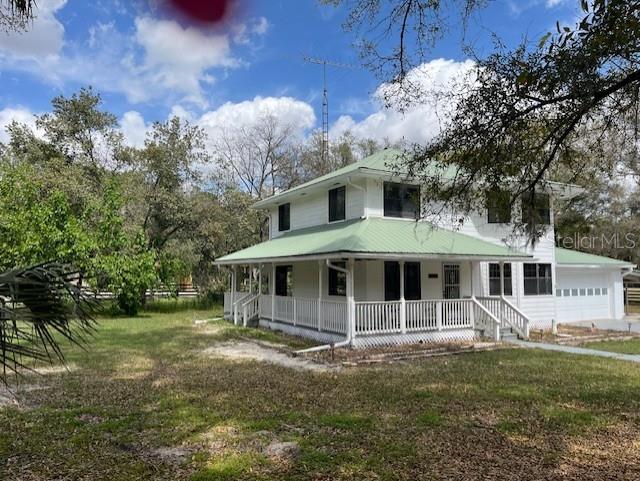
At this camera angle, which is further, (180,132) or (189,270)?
(189,270)

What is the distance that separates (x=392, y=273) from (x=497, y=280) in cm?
442

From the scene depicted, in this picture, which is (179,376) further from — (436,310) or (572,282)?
(572,282)

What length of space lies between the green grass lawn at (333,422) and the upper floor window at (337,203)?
683cm

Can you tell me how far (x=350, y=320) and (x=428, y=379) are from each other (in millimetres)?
3785

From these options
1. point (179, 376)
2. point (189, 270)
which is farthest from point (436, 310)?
point (189, 270)

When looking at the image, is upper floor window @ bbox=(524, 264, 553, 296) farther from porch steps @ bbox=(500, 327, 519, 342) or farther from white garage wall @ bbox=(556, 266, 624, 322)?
porch steps @ bbox=(500, 327, 519, 342)

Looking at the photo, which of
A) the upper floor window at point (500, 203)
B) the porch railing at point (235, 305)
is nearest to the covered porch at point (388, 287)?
the porch railing at point (235, 305)

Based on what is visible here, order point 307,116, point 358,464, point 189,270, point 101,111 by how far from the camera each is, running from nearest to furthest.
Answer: point 358,464 < point 101,111 < point 189,270 < point 307,116

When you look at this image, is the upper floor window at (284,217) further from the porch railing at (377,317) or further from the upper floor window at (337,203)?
the porch railing at (377,317)

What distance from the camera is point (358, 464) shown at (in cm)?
486

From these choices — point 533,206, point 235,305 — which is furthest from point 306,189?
point 533,206

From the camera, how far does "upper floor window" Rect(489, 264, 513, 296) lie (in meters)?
16.8

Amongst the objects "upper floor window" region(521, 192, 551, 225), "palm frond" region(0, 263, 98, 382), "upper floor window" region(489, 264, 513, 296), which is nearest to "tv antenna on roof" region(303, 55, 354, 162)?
"upper floor window" region(521, 192, 551, 225)

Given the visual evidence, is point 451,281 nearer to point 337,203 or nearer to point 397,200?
point 397,200
